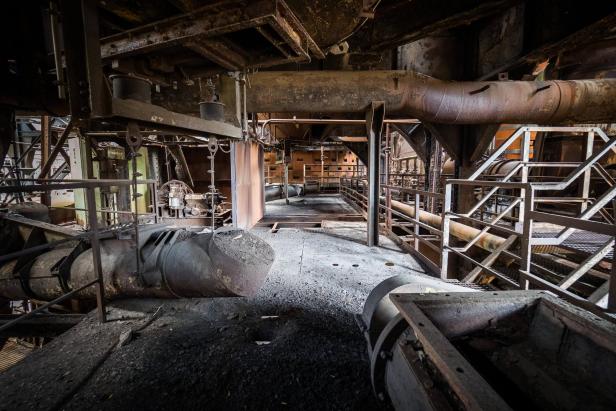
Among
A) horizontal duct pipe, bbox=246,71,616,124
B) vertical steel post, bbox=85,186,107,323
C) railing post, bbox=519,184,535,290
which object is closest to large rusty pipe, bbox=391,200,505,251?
railing post, bbox=519,184,535,290

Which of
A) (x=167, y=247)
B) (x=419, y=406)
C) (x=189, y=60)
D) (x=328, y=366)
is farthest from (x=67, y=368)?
(x=189, y=60)

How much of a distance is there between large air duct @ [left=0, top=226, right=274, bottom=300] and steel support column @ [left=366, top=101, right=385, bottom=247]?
7.63 ft

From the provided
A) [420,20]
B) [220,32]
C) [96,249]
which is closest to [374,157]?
[420,20]

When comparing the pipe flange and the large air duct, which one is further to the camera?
the large air duct

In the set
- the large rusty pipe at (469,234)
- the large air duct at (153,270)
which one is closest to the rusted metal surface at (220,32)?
the large air duct at (153,270)

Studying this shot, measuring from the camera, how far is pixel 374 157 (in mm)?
4453

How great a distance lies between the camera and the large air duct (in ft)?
8.85

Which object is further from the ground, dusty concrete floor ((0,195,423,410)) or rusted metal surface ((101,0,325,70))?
rusted metal surface ((101,0,325,70))

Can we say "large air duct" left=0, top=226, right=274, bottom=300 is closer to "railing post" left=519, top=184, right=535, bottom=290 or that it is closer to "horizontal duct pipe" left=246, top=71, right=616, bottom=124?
"horizontal duct pipe" left=246, top=71, right=616, bottom=124

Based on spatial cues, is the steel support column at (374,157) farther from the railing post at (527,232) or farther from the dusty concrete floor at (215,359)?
the railing post at (527,232)

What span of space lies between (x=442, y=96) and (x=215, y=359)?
412 cm

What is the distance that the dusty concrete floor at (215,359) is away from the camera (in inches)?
65.6

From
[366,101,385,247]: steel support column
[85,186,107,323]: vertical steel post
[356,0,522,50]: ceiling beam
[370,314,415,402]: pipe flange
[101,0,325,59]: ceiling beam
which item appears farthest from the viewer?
[366,101,385,247]: steel support column

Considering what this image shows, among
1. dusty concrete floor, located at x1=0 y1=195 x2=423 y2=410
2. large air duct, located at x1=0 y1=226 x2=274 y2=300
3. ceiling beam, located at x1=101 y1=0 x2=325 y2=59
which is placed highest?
ceiling beam, located at x1=101 y1=0 x2=325 y2=59
